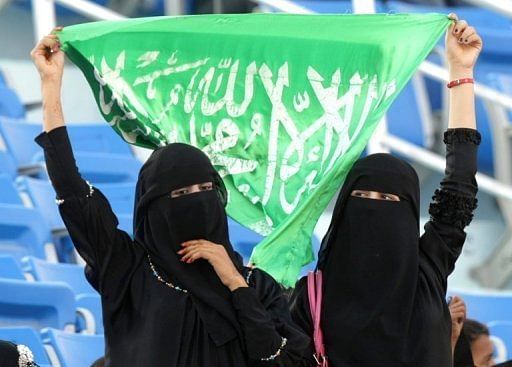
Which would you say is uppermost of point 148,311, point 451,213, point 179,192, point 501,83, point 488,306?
point 179,192

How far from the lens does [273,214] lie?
3.87 metres

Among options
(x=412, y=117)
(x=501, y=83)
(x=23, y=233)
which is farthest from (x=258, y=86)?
(x=501, y=83)

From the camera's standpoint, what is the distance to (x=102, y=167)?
5.99 meters

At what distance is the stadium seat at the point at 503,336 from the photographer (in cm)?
512

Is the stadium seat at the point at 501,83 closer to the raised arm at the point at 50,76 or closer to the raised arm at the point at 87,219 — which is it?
the raised arm at the point at 50,76

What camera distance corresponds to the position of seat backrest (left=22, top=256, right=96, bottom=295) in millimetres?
5016

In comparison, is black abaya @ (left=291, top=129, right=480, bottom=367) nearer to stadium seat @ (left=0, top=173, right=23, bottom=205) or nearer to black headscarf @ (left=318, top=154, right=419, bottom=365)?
black headscarf @ (left=318, top=154, right=419, bottom=365)

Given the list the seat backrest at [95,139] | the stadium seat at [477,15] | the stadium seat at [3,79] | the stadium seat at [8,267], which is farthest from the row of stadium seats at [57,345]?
the stadium seat at [477,15]

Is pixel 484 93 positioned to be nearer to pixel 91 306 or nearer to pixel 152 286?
pixel 91 306

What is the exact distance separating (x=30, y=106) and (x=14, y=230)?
1596 millimetres

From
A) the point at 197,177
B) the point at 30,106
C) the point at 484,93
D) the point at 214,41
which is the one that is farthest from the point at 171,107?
the point at 30,106

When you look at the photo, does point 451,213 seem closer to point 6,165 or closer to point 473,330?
point 473,330

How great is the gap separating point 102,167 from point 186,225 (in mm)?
2591

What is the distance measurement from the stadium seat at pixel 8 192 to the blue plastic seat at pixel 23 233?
175 millimetres
